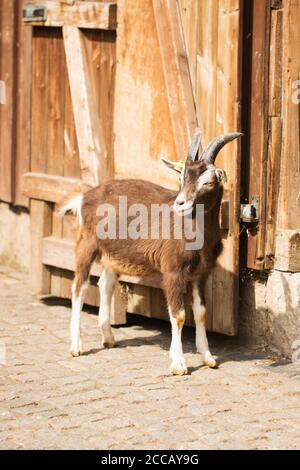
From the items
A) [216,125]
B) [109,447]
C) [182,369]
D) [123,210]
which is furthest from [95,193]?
[109,447]

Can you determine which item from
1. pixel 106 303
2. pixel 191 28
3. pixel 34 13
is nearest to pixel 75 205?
pixel 106 303

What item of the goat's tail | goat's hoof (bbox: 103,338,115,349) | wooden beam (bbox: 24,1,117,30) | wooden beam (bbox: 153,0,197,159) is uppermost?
wooden beam (bbox: 24,1,117,30)

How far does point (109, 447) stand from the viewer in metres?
5.30

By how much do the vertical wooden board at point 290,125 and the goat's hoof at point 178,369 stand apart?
128 centimetres

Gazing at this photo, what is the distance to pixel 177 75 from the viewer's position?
7543 millimetres

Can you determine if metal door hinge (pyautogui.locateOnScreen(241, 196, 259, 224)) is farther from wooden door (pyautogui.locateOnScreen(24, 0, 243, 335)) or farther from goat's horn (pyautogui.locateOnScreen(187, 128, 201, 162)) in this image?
goat's horn (pyautogui.locateOnScreen(187, 128, 201, 162))

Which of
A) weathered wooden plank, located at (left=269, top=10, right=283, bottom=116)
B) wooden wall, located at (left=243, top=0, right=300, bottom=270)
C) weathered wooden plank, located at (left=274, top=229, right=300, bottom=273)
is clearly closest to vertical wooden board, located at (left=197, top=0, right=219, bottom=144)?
wooden wall, located at (left=243, top=0, right=300, bottom=270)

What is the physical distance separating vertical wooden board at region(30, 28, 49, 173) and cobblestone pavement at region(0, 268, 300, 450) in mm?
1718

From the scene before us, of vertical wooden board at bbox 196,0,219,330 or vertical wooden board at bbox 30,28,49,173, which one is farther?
vertical wooden board at bbox 30,28,49,173

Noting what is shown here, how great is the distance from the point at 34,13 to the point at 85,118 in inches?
52.9

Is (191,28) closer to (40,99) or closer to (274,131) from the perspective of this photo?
(274,131)

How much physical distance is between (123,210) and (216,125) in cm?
95

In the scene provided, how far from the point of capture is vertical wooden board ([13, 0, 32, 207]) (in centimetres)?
951

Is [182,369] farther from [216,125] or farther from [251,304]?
[216,125]
